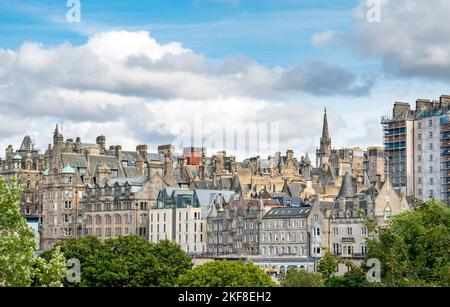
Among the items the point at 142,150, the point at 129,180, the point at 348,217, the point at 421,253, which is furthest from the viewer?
the point at 142,150

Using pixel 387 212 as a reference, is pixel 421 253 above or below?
above

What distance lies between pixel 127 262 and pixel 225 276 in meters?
20.2

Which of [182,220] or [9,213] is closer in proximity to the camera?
[9,213]

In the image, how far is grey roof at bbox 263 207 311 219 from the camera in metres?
126

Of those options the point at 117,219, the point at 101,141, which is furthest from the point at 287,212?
the point at 101,141

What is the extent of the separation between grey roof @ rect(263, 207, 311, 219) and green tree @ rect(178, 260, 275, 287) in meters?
44.9

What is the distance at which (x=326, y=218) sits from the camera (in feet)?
413

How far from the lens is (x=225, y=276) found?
79.1m

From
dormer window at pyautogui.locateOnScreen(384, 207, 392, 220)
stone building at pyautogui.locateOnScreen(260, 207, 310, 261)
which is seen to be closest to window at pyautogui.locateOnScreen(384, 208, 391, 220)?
dormer window at pyautogui.locateOnScreen(384, 207, 392, 220)

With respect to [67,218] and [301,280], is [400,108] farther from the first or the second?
[301,280]
